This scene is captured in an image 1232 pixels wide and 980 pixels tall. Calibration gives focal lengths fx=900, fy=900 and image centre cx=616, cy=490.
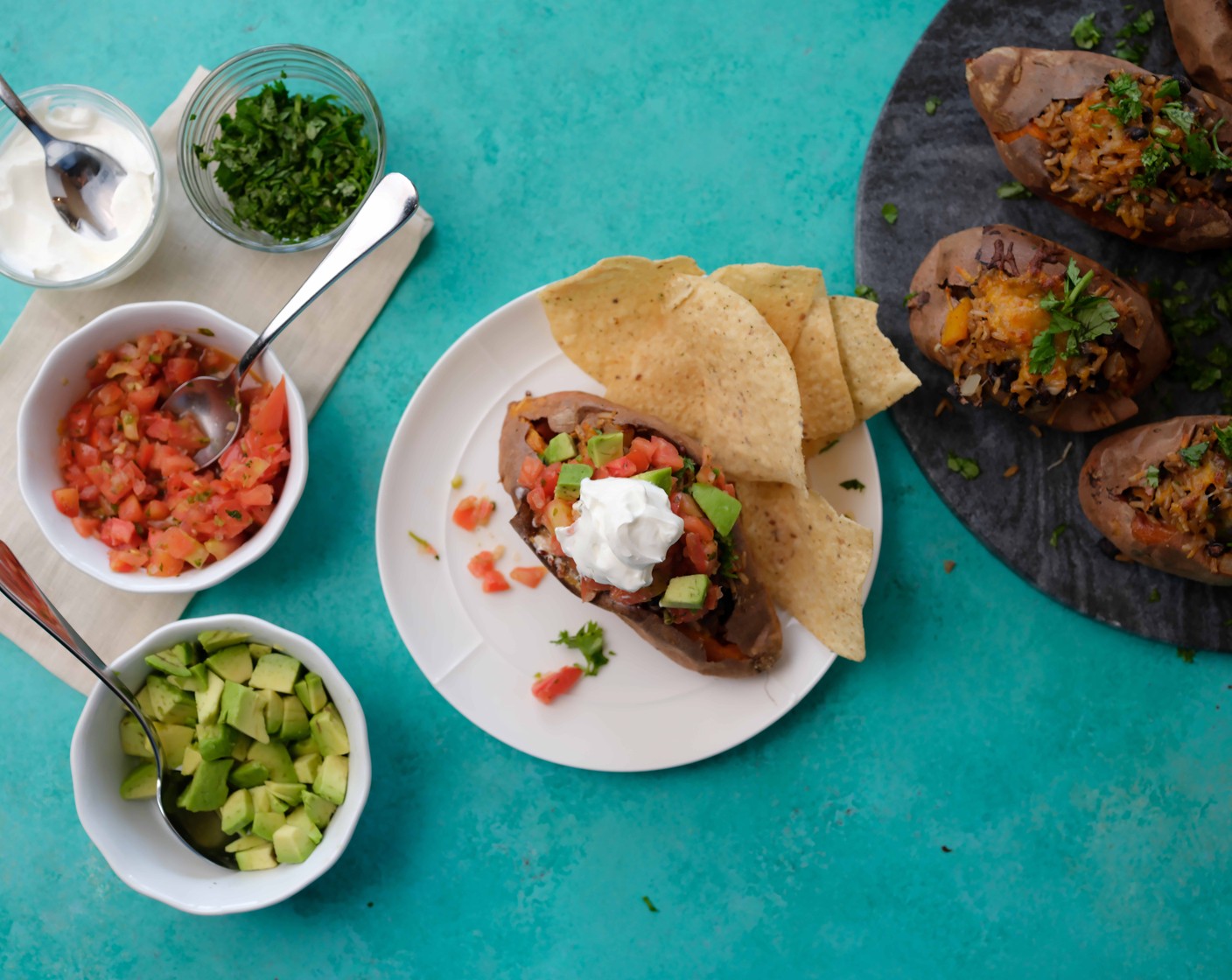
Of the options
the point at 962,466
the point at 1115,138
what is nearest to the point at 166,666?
the point at 962,466

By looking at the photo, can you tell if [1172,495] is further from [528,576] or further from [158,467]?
[158,467]

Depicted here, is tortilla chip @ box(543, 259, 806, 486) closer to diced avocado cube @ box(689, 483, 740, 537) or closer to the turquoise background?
diced avocado cube @ box(689, 483, 740, 537)

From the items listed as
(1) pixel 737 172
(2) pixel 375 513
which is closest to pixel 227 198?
(2) pixel 375 513

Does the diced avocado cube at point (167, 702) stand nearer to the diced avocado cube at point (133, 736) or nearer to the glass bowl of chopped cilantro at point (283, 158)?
the diced avocado cube at point (133, 736)

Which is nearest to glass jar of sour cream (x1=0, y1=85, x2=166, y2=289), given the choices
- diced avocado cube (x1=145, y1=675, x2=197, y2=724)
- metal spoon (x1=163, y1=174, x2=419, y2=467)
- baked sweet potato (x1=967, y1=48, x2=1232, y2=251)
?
metal spoon (x1=163, y1=174, x2=419, y2=467)

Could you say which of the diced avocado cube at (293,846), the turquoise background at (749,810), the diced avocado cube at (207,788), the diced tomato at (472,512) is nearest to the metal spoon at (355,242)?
the turquoise background at (749,810)
